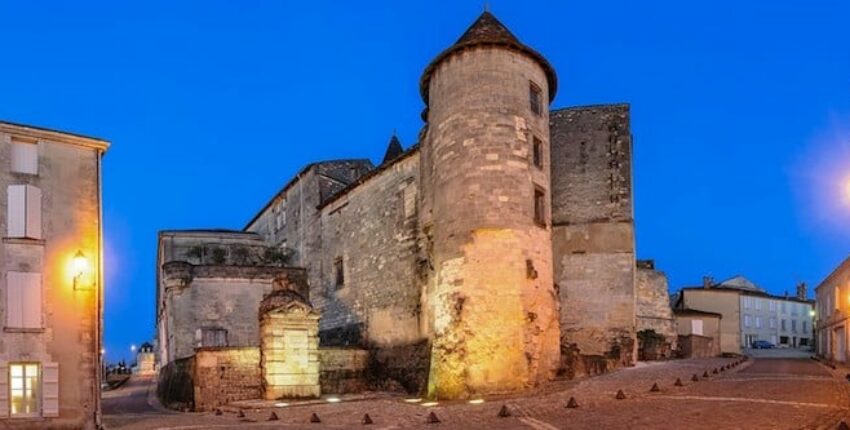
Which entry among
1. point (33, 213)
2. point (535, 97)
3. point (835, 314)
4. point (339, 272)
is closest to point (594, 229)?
point (535, 97)

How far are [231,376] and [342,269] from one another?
9.84 m

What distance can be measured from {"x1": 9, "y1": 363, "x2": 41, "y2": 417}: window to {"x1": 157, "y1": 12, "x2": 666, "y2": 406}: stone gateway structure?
6424 millimetres

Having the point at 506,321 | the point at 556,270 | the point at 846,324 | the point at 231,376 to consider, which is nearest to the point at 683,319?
the point at 846,324

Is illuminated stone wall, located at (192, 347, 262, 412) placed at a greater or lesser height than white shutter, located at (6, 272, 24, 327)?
lesser

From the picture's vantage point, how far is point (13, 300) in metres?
16.5

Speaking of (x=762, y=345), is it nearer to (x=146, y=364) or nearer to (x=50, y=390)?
(x=146, y=364)

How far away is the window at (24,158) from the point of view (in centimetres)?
1712

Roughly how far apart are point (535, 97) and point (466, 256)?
528 cm

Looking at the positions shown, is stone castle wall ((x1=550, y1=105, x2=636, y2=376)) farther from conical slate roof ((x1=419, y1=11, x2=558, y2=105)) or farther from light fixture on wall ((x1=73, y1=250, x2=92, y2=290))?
light fixture on wall ((x1=73, y1=250, x2=92, y2=290))

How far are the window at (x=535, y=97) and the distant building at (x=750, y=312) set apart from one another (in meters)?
31.3

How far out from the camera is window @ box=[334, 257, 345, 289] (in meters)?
30.6

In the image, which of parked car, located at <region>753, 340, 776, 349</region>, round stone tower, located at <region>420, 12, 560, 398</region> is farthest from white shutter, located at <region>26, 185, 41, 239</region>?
parked car, located at <region>753, 340, 776, 349</region>

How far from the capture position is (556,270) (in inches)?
1088

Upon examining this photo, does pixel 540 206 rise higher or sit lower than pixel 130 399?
higher
